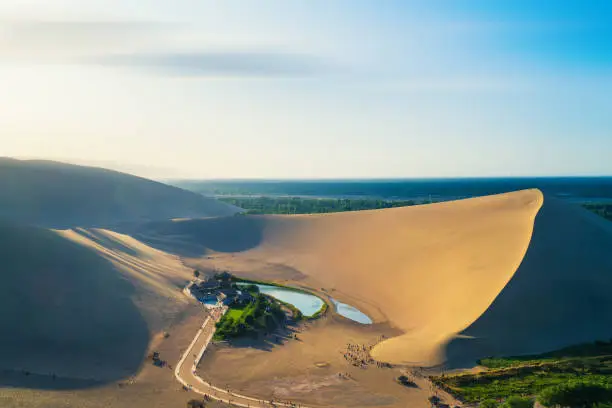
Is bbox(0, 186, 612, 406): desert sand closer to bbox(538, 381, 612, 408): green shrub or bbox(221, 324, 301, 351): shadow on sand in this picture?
bbox(221, 324, 301, 351): shadow on sand

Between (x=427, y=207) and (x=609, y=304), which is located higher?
(x=427, y=207)

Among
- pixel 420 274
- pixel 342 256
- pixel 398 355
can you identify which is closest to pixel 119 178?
pixel 342 256

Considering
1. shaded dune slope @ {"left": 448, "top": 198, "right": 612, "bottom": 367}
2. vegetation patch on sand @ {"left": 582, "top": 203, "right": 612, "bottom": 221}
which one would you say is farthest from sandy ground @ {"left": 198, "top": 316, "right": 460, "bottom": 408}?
vegetation patch on sand @ {"left": 582, "top": 203, "right": 612, "bottom": 221}

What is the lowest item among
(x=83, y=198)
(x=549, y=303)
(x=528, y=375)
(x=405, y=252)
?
(x=528, y=375)

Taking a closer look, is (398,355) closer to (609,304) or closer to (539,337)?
(539,337)

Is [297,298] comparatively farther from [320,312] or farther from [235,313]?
[235,313]

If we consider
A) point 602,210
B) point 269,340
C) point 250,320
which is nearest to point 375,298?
point 269,340
